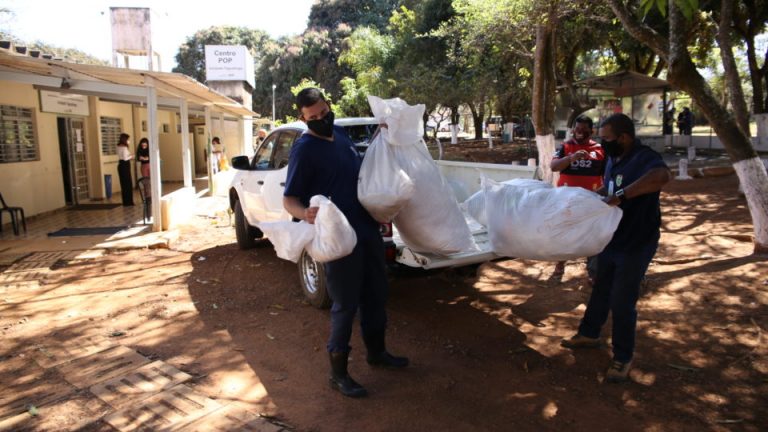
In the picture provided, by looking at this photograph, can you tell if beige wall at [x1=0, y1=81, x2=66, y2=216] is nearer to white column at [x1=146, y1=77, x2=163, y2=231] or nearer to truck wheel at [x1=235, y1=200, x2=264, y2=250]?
white column at [x1=146, y1=77, x2=163, y2=231]

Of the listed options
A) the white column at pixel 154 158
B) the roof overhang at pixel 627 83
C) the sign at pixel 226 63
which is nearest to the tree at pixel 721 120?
the white column at pixel 154 158

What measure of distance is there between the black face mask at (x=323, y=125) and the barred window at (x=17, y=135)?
8064 mm

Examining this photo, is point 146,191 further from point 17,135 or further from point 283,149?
point 283,149

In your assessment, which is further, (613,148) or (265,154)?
(265,154)

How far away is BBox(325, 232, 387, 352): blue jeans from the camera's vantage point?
3271 mm

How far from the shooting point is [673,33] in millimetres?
5770

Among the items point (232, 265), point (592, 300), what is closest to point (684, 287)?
point (592, 300)

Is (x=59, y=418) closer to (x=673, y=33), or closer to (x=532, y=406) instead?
(x=532, y=406)

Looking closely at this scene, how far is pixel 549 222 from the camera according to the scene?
3527 millimetres

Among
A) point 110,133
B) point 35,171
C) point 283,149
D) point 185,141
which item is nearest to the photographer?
point 283,149

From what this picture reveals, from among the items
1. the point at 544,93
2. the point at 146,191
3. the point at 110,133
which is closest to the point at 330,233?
the point at 544,93

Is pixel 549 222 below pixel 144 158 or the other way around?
below

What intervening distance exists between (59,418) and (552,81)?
8.88 m

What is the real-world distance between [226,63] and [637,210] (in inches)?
1333
